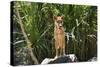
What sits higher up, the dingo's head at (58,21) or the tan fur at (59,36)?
the dingo's head at (58,21)

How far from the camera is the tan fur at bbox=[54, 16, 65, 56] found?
2.16 meters

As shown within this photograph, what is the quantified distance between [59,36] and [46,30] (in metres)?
0.17

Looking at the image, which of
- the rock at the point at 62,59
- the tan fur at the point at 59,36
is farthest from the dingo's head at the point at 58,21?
the rock at the point at 62,59

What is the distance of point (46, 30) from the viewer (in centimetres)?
211

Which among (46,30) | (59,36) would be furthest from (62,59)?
(46,30)

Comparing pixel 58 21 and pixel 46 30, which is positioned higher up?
pixel 58 21

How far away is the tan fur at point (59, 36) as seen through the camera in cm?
216

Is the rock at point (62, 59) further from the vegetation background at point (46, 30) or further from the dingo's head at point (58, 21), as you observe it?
the dingo's head at point (58, 21)

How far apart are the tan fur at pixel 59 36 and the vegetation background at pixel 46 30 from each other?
1.8 inches

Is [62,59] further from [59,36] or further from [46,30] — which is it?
[46,30]

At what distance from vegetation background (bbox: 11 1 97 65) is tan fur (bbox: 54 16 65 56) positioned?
5 centimetres

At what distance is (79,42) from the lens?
2.26 m

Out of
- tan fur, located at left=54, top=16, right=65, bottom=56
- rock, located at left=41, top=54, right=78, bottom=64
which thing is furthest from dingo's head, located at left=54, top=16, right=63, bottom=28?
rock, located at left=41, top=54, right=78, bottom=64
